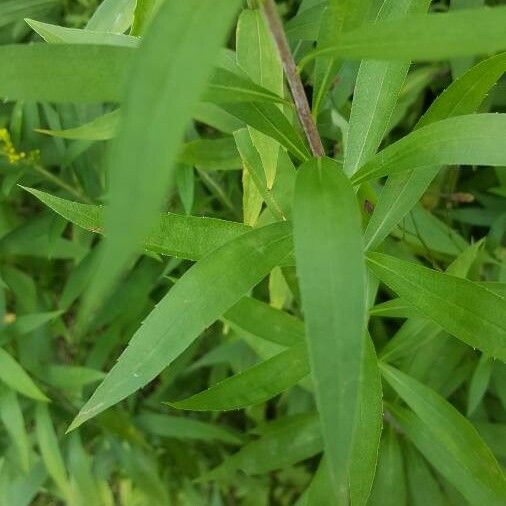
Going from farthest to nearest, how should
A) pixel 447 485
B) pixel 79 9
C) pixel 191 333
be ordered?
pixel 79 9
pixel 447 485
pixel 191 333

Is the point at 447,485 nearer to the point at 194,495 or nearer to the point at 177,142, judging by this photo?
the point at 194,495

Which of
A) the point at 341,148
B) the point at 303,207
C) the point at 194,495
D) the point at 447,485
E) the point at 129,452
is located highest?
the point at 303,207

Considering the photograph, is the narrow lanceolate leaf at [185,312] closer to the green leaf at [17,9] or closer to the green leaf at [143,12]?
the green leaf at [143,12]

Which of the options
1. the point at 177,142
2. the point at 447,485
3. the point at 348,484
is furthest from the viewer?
the point at 447,485

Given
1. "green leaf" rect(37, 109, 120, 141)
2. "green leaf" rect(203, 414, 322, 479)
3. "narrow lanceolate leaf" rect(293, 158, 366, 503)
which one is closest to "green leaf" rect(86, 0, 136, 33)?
"green leaf" rect(37, 109, 120, 141)

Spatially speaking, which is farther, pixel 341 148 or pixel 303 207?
pixel 341 148

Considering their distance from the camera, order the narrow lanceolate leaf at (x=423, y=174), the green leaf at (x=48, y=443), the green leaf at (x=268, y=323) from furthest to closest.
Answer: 1. the green leaf at (x=48, y=443)
2. the green leaf at (x=268, y=323)
3. the narrow lanceolate leaf at (x=423, y=174)

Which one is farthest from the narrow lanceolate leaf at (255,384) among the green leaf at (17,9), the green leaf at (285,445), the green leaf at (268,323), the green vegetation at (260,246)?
the green leaf at (17,9)

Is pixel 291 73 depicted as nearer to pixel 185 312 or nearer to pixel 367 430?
pixel 185 312

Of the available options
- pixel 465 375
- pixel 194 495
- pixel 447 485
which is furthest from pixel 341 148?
pixel 194 495
